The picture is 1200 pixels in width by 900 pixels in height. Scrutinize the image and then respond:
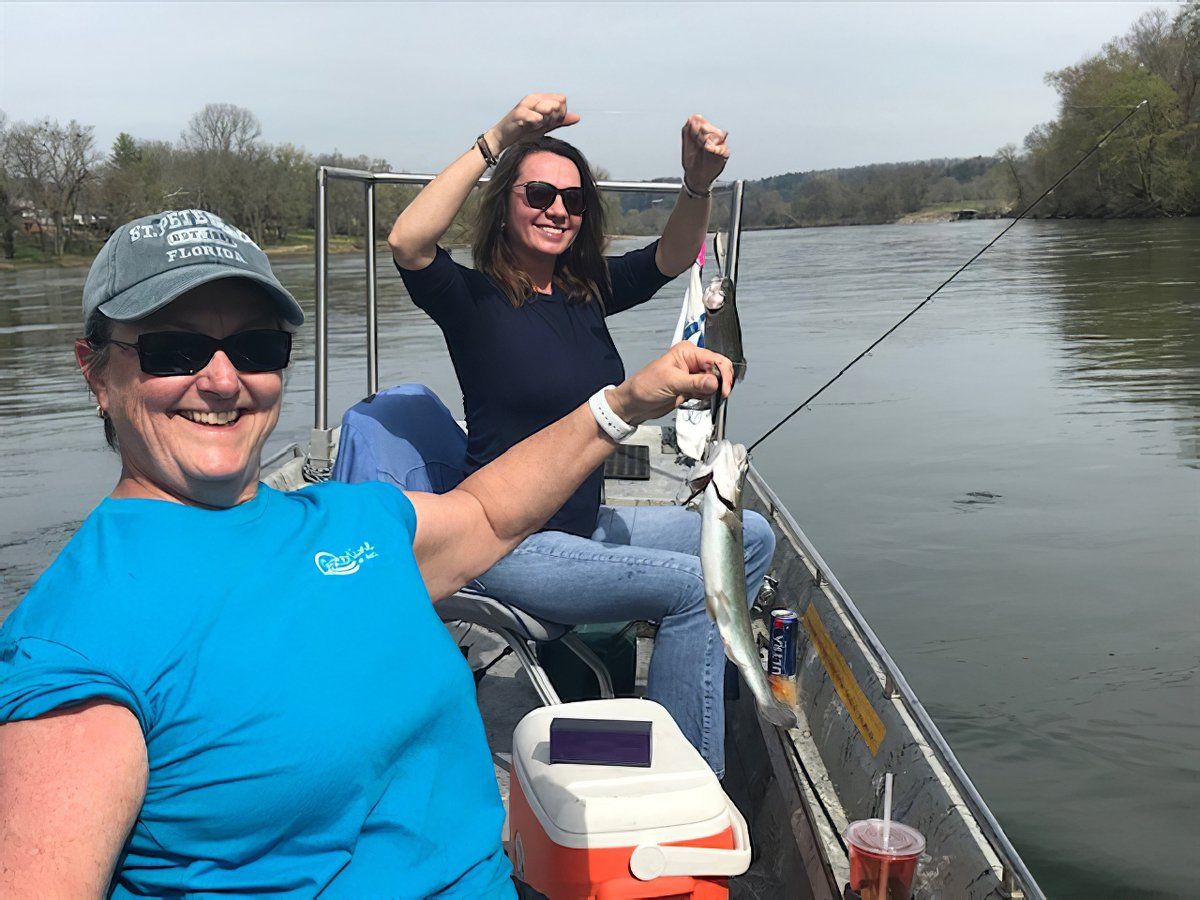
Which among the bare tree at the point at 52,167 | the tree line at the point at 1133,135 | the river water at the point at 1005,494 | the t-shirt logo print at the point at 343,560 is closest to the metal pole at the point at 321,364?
the t-shirt logo print at the point at 343,560

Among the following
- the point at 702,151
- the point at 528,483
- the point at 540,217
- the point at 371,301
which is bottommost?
the point at 528,483

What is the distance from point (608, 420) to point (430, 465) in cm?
146

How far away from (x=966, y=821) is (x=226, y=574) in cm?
176

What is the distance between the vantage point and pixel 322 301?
4.80 meters

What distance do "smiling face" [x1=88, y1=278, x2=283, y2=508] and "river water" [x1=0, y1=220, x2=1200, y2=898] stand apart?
4583 mm

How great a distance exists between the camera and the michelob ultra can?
3838mm

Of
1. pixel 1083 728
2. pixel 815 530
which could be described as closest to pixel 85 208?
pixel 815 530

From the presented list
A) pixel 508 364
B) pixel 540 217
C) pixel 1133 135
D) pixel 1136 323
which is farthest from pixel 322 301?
pixel 1133 135

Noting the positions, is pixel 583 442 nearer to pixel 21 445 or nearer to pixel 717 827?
pixel 717 827

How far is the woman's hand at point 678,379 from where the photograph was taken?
2.12 metres

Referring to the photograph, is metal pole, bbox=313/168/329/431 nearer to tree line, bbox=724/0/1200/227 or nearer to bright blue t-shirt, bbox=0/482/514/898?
bright blue t-shirt, bbox=0/482/514/898

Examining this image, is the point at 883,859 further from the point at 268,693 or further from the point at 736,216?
the point at 736,216

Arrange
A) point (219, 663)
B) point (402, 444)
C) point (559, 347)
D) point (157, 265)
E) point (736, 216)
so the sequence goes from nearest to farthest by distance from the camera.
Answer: point (219, 663) → point (157, 265) → point (559, 347) → point (402, 444) → point (736, 216)

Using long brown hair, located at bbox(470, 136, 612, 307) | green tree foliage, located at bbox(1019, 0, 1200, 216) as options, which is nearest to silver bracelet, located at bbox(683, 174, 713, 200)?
long brown hair, located at bbox(470, 136, 612, 307)
